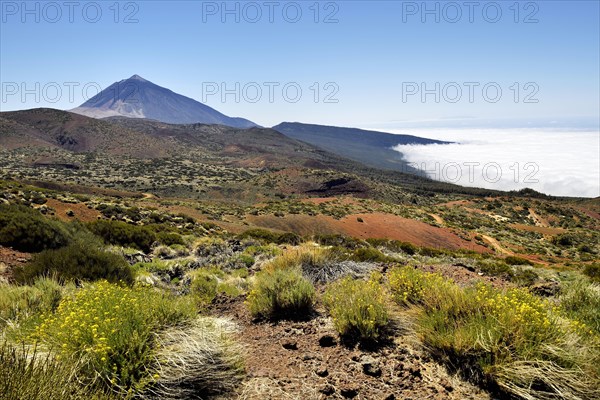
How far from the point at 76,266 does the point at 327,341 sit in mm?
5856

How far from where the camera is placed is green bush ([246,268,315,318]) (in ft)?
20.0

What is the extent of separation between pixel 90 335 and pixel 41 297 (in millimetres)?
2656

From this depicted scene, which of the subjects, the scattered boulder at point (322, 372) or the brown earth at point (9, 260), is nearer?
the scattered boulder at point (322, 372)

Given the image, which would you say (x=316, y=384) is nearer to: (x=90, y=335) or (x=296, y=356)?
(x=296, y=356)

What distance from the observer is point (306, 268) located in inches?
349

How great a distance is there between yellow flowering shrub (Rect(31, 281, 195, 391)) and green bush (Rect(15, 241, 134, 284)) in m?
3.80

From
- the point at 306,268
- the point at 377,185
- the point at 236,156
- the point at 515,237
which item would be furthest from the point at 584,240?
the point at 236,156

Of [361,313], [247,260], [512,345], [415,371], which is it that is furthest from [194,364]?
[247,260]

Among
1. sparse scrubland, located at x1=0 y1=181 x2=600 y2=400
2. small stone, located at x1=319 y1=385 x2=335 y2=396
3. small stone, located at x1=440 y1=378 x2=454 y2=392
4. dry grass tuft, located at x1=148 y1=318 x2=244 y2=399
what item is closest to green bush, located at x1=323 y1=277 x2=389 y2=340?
sparse scrubland, located at x1=0 y1=181 x2=600 y2=400

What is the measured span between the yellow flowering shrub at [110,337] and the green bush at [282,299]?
2.14 meters

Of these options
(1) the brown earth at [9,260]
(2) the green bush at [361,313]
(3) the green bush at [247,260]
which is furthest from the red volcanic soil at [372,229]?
(2) the green bush at [361,313]

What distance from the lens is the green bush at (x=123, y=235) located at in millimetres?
14238

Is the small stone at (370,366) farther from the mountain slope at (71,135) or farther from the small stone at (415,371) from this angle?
the mountain slope at (71,135)

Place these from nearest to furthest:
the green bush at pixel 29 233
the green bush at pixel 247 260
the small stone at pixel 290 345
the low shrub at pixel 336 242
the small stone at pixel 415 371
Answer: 1. the small stone at pixel 415 371
2. the small stone at pixel 290 345
3. the green bush at pixel 29 233
4. the green bush at pixel 247 260
5. the low shrub at pixel 336 242
